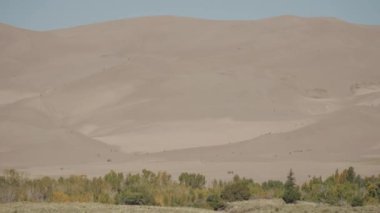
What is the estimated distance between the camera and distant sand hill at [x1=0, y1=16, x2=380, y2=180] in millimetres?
39094

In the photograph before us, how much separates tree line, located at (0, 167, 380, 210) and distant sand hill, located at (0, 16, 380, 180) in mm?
6254

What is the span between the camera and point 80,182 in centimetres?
2614

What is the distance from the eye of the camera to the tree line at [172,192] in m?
21.8

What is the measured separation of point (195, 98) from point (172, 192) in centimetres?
2936

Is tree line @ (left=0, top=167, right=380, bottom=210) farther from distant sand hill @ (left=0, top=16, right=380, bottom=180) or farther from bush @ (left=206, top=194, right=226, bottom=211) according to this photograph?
distant sand hill @ (left=0, top=16, right=380, bottom=180)

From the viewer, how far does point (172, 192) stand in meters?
24.5

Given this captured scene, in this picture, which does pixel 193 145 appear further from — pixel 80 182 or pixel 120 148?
pixel 80 182

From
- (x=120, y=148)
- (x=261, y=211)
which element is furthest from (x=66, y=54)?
(x=261, y=211)

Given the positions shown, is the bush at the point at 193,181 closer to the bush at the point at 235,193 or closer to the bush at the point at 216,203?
the bush at the point at 235,193

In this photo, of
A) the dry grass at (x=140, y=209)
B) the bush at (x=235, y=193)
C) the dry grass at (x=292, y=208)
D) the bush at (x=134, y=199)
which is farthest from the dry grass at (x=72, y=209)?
the bush at (x=235, y=193)

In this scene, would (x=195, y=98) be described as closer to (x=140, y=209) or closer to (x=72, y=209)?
(x=140, y=209)

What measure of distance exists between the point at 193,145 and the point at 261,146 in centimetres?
410

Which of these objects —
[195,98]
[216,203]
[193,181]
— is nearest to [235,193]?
[216,203]

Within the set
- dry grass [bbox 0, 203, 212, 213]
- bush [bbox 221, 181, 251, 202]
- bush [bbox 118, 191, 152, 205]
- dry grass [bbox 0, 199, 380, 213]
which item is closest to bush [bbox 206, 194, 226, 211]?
bush [bbox 221, 181, 251, 202]
